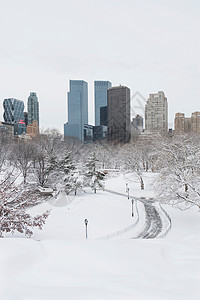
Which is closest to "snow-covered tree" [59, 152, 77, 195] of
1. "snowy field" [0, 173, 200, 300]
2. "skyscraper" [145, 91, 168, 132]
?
"snowy field" [0, 173, 200, 300]

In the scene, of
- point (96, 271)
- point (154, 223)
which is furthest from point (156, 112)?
point (96, 271)

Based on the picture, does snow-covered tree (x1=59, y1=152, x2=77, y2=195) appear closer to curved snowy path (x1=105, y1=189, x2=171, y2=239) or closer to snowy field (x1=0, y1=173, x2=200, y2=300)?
curved snowy path (x1=105, y1=189, x2=171, y2=239)

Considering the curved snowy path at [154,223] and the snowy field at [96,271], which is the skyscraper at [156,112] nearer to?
the curved snowy path at [154,223]

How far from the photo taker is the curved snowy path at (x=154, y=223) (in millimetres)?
21094

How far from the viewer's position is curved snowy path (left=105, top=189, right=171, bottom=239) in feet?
69.2

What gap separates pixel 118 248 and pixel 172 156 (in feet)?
65.1

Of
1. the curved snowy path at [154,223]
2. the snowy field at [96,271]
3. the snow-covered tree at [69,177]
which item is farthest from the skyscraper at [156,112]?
the snowy field at [96,271]

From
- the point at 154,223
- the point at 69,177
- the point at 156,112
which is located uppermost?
the point at 156,112

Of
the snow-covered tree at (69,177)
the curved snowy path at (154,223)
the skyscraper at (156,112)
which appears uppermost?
the skyscraper at (156,112)

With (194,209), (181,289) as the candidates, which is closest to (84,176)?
(194,209)

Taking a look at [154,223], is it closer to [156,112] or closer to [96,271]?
[96,271]

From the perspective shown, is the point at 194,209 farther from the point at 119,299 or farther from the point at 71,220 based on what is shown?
the point at 119,299

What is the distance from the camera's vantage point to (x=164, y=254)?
24.4 feet

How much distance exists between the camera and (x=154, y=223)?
81.2 ft
